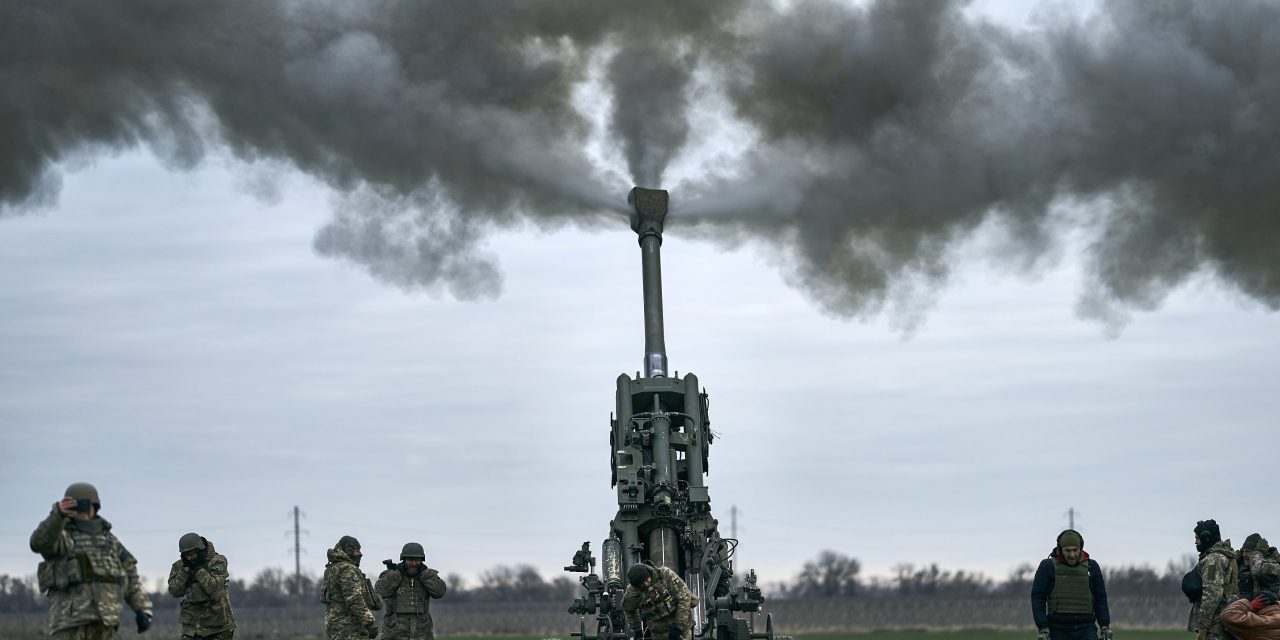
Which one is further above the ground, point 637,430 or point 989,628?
point 637,430

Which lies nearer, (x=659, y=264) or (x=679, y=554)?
(x=679, y=554)

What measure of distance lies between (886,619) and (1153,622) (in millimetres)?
8560

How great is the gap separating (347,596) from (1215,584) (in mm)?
10299

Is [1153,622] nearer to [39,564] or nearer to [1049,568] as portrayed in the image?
[1049,568]

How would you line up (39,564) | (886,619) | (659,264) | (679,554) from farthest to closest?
(886,619), (659,264), (679,554), (39,564)

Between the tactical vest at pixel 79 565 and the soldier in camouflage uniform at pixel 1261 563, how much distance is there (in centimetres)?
1122

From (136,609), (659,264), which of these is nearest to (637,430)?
(659,264)

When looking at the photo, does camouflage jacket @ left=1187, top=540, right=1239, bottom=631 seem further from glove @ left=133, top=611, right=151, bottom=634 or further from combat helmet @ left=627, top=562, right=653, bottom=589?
glove @ left=133, top=611, right=151, bottom=634

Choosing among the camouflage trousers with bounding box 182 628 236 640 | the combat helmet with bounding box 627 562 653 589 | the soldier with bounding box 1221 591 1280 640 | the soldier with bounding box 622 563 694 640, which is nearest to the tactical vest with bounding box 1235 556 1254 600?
the soldier with bounding box 1221 591 1280 640

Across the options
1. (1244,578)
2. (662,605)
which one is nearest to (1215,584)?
(1244,578)

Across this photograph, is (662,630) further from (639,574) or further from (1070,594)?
(1070,594)

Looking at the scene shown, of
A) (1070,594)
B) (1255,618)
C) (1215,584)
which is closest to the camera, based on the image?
(1255,618)

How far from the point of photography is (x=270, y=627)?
62.3m

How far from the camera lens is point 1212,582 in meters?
20.6
